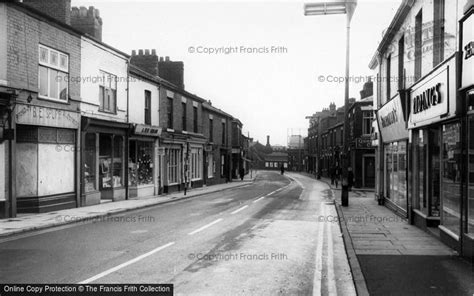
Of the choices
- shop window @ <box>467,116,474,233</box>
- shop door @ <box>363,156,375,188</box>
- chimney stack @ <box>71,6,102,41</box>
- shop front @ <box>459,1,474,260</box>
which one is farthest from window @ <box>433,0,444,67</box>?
shop door @ <box>363,156,375,188</box>

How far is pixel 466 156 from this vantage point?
8492 mm

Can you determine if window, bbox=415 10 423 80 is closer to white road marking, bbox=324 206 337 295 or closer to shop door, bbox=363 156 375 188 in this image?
white road marking, bbox=324 206 337 295

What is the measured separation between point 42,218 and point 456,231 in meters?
12.2

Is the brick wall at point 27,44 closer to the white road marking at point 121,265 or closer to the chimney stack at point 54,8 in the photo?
the chimney stack at point 54,8

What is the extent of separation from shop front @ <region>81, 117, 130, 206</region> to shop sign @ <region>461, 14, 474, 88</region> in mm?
14338

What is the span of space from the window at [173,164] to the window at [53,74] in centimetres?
1149

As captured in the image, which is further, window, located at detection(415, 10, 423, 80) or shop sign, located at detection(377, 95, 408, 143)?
shop sign, located at detection(377, 95, 408, 143)

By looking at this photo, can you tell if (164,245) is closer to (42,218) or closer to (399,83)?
(42,218)

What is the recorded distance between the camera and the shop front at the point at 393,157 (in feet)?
49.4

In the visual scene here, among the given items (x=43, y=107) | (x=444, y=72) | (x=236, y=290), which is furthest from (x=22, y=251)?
(x=444, y=72)

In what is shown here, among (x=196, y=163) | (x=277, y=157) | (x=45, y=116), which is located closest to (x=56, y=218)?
(x=45, y=116)

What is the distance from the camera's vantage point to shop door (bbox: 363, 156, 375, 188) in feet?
119

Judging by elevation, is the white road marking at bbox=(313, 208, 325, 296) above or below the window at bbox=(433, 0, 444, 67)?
below

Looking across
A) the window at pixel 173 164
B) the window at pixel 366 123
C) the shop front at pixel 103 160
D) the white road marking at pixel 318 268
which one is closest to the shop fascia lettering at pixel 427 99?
the white road marking at pixel 318 268
